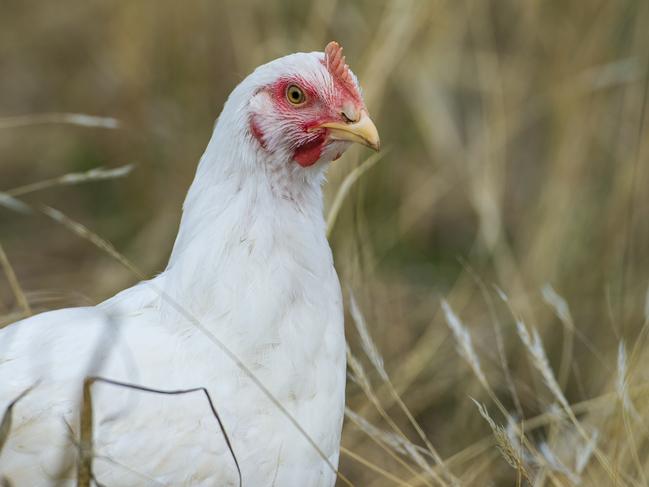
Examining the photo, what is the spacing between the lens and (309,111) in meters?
2.24

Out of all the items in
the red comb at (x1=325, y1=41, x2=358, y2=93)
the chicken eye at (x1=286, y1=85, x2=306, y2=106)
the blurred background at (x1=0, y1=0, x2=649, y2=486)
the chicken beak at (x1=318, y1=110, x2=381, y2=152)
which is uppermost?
the red comb at (x1=325, y1=41, x2=358, y2=93)

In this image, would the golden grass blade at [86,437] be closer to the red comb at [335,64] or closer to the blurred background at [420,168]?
the red comb at [335,64]

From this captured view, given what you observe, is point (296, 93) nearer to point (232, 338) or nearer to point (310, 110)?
point (310, 110)

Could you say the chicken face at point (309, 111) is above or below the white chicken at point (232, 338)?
above

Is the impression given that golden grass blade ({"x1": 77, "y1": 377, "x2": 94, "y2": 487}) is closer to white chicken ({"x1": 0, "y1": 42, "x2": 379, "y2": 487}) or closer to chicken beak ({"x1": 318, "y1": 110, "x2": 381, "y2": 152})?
white chicken ({"x1": 0, "y1": 42, "x2": 379, "y2": 487})

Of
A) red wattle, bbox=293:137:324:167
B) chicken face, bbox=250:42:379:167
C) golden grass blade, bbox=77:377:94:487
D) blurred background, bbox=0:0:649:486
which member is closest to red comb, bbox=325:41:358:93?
chicken face, bbox=250:42:379:167

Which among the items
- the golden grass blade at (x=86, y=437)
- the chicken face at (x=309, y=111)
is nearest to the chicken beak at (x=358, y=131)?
the chicken face at (x=309, y=111)

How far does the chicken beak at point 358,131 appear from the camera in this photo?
7.22ft

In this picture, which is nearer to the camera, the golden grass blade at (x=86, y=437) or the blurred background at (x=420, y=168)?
the golden grass blade at (x=86, y=437)

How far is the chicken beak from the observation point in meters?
2.20

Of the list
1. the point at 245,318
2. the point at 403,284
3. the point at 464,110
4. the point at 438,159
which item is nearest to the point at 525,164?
the point at 464,110

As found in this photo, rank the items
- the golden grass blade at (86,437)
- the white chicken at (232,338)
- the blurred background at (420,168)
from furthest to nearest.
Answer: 1. the blurred background at (420,168)
2. the white chicken at (232,338)
3. the golden grass blade at (86,437)

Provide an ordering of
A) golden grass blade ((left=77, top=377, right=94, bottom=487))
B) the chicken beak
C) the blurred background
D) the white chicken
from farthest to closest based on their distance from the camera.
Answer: the blurred background → the chicken beak → the white chicken → golden grass blade ((left=77, top=377, right=94, bottom=487))

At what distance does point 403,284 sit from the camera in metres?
4.38
